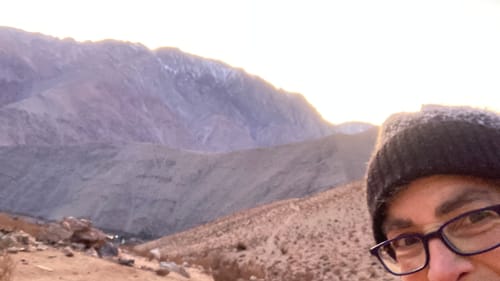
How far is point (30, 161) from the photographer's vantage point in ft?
240

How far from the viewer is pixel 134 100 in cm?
10331

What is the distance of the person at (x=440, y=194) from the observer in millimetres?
1472

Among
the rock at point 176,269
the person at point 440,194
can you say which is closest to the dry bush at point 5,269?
the rock at point 176,269

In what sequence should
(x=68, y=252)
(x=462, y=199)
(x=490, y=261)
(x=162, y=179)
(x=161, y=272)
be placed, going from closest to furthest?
(x=490, y=261) → (x=462, y=199) → (x=68, y=252) → (x=161, y=272) → (x=162, y=179)

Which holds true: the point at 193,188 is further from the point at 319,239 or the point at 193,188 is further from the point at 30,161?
the point at 319,239

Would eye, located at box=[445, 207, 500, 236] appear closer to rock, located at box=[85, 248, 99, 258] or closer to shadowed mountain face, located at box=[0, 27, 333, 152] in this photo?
rock, located at box=[85, 248, 99, 258]

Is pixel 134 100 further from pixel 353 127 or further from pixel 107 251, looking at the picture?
pixel 107 251

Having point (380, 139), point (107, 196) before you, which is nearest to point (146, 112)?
point (107, 196)

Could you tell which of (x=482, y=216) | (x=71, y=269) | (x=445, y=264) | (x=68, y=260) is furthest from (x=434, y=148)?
(x=68, y=260)

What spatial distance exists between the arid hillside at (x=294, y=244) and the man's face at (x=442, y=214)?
9811 mm

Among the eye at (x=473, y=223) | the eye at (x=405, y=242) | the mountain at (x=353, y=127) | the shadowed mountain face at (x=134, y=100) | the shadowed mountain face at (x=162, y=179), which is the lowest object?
the eye at (x=405, y=242)

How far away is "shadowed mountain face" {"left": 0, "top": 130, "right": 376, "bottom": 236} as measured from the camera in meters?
59.4

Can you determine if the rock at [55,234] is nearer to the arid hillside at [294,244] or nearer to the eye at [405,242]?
the arid hillside at [294,244]

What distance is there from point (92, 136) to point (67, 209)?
2807 cm
